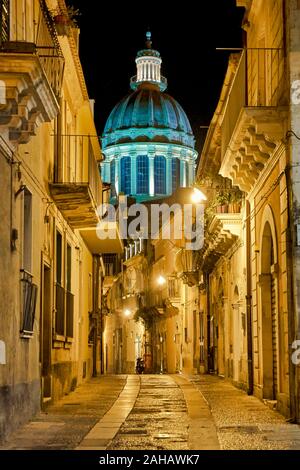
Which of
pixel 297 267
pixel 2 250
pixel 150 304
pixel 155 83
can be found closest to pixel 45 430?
pixel 2 250

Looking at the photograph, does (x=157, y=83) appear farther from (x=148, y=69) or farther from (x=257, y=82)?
(x=257, y=82)

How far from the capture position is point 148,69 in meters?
106

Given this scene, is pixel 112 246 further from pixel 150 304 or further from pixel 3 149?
pixel 150 304

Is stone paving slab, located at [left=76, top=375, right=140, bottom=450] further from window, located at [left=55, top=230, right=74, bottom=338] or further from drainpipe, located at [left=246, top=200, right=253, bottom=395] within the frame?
drainpipe, located at [left=246, top=200, right=253, bottom=395]

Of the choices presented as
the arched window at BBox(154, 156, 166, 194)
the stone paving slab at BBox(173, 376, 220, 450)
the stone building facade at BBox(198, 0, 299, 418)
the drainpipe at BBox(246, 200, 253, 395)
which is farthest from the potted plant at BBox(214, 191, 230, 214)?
the arched window at BBox(154, 156, 166, 194)

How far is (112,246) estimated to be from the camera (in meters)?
28.5

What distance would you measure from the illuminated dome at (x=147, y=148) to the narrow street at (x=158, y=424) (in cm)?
7376

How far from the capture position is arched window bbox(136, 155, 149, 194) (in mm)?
94062

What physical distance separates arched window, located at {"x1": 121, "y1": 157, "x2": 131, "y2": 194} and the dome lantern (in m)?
12.7

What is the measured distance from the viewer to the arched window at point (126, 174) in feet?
310

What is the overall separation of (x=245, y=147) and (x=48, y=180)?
150 inches

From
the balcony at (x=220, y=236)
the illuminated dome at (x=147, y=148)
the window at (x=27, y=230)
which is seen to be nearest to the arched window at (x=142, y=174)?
the illuminated dome at (x=147, y=148)

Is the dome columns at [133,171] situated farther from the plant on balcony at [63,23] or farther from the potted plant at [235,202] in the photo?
the plant on balcony at [63,23]
